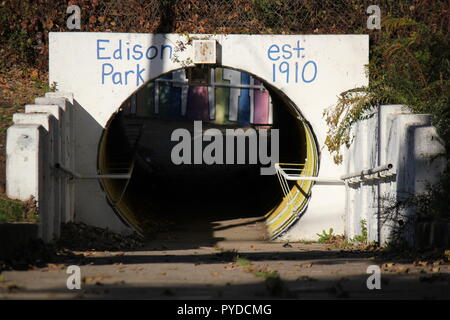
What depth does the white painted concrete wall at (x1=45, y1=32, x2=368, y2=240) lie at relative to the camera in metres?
14.7

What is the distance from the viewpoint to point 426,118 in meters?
11.0

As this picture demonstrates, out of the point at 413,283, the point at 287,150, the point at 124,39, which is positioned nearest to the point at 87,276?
the point at 413,283

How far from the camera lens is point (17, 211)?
9.92m

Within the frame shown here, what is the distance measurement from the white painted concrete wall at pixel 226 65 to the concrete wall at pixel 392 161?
955 millimetres

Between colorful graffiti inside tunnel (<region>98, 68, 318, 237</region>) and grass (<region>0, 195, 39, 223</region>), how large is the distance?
4701 millimetres

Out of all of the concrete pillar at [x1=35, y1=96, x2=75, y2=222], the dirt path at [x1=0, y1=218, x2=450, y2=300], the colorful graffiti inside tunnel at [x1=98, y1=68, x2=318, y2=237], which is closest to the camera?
the dirt path at [x1=0, y1=218, x2=450, y2=300]

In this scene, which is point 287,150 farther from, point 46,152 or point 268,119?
point 268,119

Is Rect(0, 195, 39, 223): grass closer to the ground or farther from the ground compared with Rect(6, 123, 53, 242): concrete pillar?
closer to the ground

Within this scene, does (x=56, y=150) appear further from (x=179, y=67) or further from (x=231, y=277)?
(x=231, y=277)

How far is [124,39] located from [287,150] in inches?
273

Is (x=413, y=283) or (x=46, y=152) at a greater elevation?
(x=46, y=152)

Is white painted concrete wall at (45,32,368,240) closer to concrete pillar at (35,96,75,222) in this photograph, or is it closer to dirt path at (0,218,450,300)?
concrete pillar at (35,96,75,222)

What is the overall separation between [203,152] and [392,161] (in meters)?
16.6

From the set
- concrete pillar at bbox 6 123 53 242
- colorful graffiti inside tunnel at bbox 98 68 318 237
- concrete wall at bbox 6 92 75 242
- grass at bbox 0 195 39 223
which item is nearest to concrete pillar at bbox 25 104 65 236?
concrete wall at bbox 6 92 75 242
